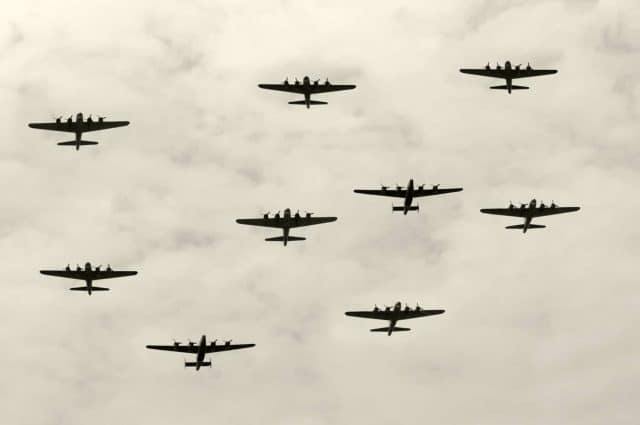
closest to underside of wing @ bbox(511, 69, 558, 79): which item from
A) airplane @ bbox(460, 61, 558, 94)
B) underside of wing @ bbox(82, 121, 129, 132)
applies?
airplane @ bbox(460, 61, 558, 94)

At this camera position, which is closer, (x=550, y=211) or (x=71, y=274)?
(x=71, y=274)

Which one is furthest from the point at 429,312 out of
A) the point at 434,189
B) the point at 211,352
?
the point at 211,352

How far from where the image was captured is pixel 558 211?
162 m

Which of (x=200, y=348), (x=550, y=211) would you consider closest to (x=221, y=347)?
(x=200, y=348)

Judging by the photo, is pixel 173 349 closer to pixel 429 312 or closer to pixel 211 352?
pixel 211 352

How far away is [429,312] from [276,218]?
27.1 m

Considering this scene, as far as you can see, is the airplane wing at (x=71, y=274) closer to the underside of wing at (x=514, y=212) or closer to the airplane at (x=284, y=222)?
the airplane at (x=284, y=222)

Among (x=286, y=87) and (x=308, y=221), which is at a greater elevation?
(x=286, y=87)

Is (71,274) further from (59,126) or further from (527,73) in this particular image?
(527,73)

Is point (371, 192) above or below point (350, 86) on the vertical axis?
below

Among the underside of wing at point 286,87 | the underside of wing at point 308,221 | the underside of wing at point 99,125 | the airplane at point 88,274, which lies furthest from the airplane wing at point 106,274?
the underside of wing at point 286,87

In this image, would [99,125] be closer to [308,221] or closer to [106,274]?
[106,274]

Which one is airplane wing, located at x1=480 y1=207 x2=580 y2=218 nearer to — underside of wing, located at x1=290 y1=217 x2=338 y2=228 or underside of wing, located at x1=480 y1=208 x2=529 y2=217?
underside of wing, located at x1=480 y1=208 x2=529 y2=217

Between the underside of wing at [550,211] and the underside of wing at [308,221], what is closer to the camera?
the underside of wing at [308,221]
